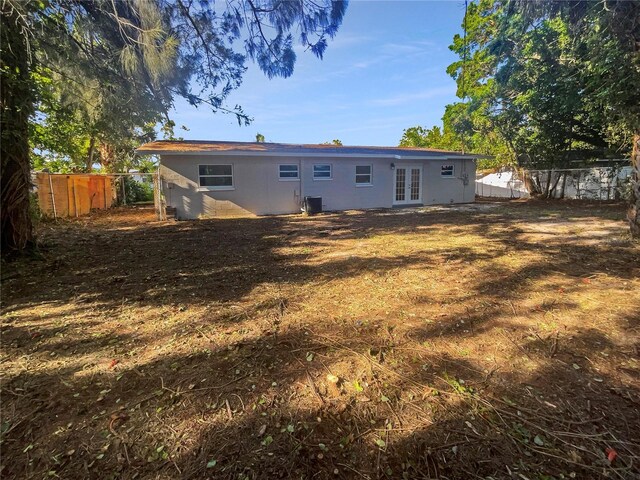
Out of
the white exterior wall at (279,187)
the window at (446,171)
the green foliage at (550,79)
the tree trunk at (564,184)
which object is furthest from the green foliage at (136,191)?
the tree trunk at (564,184)

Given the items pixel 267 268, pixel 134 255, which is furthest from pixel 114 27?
pixel 267 268

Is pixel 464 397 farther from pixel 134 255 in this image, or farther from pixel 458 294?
pixel 134 255

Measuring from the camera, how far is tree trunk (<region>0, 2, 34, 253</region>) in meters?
4.81

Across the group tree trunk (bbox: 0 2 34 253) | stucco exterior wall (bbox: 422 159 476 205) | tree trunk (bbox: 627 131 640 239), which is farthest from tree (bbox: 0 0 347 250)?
stucco exterior wall (bbox: 422 159 476 205)

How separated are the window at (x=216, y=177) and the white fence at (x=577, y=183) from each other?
15.9 m

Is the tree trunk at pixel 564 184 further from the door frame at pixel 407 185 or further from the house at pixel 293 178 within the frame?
the door frame at pixel 407 185

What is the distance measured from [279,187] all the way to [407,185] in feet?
22.1

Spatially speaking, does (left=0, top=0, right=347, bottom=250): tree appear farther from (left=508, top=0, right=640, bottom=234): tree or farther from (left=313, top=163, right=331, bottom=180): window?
(left=313, top=163, right=331, bottom=180): window

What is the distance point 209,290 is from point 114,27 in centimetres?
485

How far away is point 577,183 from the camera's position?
54.3 feet

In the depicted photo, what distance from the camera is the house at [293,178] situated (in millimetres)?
12047

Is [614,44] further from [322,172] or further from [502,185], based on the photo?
[502,185]

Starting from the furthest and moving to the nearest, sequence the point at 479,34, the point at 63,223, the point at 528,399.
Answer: the point at 479,34 → the point at 63,223 → the point at 528,399

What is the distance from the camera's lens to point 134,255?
21.2 ft
